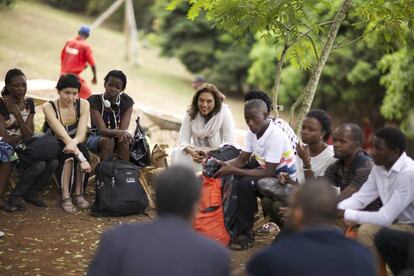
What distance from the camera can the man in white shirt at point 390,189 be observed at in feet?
13.6

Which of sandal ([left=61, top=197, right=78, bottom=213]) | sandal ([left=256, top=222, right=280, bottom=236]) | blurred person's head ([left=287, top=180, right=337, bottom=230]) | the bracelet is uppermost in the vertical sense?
blurred person's head ([left=287, top=180, right=337, bottom=230])

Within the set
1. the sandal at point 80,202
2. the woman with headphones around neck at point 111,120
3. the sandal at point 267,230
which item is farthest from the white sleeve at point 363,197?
the sandal at point 80,202

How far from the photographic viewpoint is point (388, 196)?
4250 mm

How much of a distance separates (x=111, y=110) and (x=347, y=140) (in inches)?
116

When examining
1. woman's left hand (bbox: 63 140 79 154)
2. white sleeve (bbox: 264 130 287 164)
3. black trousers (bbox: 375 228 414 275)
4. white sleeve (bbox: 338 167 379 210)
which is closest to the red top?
woman's left hand (bbox: 63 140 79 154)

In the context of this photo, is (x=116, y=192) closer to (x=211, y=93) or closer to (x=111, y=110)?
(x=111, y=110)

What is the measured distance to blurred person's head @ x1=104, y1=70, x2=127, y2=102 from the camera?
6.39 m

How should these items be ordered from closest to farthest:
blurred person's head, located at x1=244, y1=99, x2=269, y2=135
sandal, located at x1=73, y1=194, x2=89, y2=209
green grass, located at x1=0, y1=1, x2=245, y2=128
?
1. blurred person's head, located at x1=244, y1=99, x2=269, y2=135
2. sandal, located at x1=73, y1=194, x2=89, y2=209
3. green grass, located at x1=0, y1=1, x2=245, y2=128

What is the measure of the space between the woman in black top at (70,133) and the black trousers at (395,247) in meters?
3.22

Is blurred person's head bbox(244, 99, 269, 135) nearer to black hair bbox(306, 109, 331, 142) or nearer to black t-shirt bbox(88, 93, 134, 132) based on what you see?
black hair bbox(306, 109, 331, 142)

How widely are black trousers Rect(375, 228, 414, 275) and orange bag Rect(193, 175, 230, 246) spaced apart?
166 centimetres

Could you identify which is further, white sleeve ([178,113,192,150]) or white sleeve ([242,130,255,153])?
white sleeve ([178,113,192,150])

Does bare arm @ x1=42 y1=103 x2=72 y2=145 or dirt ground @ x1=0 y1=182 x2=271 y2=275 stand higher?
bare arm @ x1=42 y1=103 x2=72 y2=145

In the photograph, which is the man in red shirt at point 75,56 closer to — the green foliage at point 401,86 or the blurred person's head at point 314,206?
the green foliage at point 401,86
